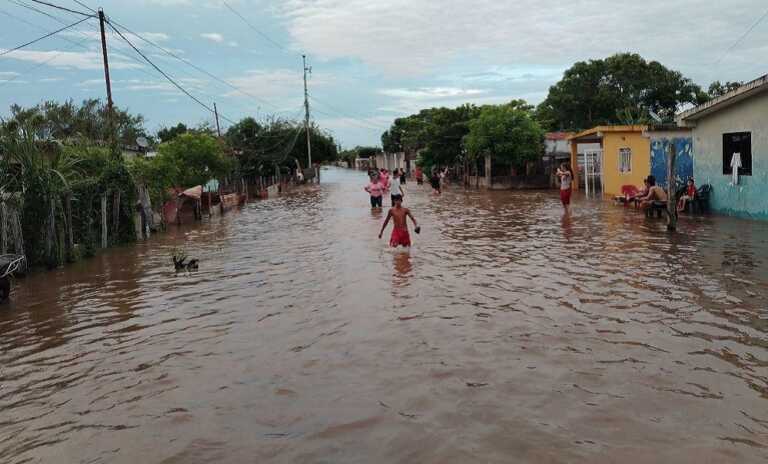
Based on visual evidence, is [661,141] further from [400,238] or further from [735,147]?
[400,238]

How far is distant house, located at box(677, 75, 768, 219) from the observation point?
15.5 metres

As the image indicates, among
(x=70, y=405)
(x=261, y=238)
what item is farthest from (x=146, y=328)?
(x=261, y=238)

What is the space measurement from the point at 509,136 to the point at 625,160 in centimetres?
888

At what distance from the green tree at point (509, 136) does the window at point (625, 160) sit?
26.1 ft

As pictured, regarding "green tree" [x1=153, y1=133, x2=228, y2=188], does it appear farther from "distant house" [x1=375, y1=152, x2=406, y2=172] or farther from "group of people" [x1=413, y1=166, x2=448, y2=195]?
"distant house" [x1=375, y1=152, x2=406, y2=172]

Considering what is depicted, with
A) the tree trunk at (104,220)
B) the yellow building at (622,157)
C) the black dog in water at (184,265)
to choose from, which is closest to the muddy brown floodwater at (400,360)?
the black dog in water at (184,265)

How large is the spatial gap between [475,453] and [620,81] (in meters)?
48.6

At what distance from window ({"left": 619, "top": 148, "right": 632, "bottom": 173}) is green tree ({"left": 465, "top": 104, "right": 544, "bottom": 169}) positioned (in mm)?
7963

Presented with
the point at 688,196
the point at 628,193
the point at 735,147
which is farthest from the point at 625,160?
the point at 735,147

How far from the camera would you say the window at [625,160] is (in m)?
→ 26.5

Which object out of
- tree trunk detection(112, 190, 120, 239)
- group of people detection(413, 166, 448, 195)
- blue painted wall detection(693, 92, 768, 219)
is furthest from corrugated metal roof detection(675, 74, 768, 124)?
group of people detection(413, 166, 448, 195)

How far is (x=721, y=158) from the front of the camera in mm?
17734

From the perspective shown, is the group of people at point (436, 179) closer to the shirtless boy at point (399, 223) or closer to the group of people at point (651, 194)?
the group of people at point (651, 194)

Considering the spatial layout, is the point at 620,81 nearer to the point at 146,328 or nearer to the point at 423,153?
the point at 423,153
